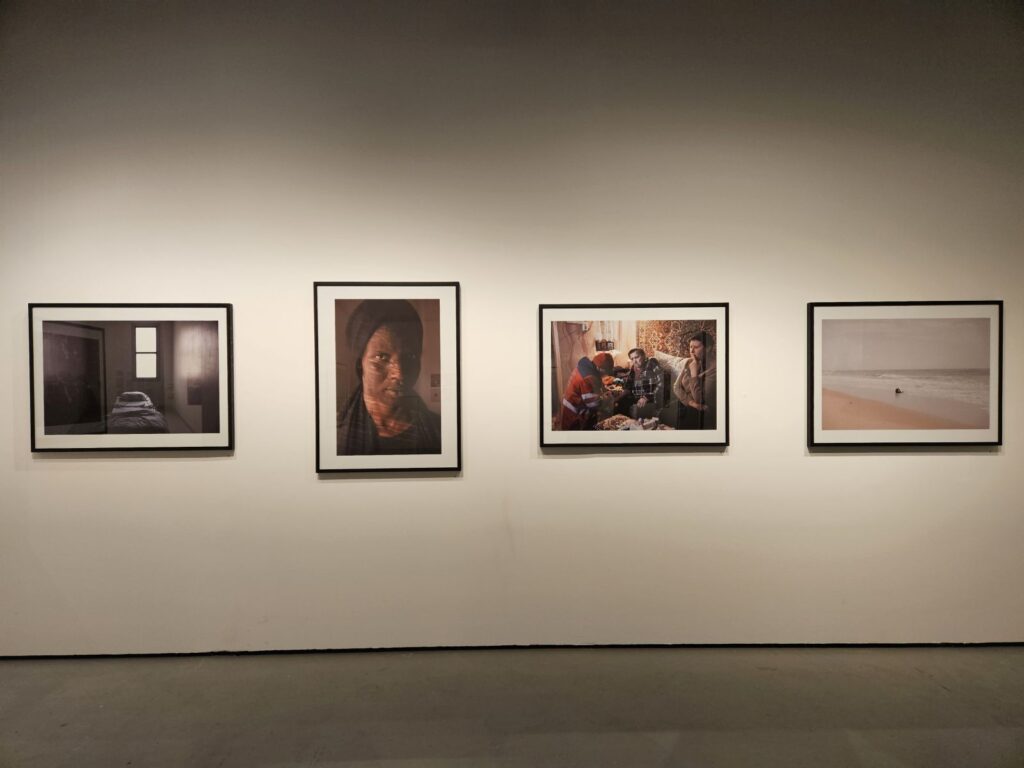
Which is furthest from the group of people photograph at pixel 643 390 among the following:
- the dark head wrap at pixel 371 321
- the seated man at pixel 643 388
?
A: the dark head wrap at pixel 371 321

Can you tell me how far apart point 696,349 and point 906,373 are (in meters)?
1.15

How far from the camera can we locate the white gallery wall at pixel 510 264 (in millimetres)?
3020

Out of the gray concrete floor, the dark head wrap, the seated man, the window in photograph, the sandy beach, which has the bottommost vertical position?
the gray concrete floor

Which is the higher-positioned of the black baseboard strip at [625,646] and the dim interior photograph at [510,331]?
the dim interior photograph at [510,331]

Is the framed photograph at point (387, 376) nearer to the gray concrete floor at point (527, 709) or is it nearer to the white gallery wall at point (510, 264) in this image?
the white gallery wall at point (510, 264)

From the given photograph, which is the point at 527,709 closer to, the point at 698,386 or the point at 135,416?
the point at 698,386

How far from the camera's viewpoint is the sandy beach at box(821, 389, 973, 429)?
304 centimetres

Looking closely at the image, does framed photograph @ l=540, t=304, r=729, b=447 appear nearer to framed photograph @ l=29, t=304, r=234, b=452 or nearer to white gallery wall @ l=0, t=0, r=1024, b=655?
white gallery wall @ l=0, t=0, r=1024, b=655

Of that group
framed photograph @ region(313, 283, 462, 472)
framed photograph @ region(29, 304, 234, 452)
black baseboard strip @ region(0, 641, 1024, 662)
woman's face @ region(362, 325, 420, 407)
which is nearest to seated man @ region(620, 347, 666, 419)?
framed photograph @ region(313, 283, 462, 472)

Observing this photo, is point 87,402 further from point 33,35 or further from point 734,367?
point 734,367

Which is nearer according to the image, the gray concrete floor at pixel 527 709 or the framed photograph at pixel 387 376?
the gray concrete floor at pixel 527 709

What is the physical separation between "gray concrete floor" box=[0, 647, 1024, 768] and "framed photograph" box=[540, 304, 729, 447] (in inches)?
47.6

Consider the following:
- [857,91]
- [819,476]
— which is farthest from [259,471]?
[857,91]

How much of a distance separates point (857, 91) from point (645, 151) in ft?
3.96
